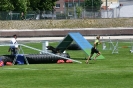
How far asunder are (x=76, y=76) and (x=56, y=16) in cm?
6473

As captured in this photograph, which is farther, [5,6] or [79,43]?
[5,6]

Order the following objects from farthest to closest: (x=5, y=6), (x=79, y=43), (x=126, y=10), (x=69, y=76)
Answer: (x=126, y=10), (x=5, y=6), (x=79, y=43), (x=69, y=76)

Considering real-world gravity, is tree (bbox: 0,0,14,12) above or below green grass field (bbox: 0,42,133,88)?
below

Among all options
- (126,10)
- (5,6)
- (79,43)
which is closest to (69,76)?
(79,43)

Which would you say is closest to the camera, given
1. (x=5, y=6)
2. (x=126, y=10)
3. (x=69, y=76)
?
(x=69, y=76)

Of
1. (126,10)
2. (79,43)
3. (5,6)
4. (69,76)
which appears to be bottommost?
(126,10)

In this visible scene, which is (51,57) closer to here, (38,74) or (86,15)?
(38,74)

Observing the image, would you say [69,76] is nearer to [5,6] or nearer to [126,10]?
[5,6]

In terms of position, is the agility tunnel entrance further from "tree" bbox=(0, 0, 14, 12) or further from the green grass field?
"tree" bbox=(0, 0, 14, 12)

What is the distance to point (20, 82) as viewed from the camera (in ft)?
74.4

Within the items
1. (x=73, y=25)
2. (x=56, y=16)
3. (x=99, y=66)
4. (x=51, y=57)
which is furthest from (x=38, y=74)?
(x=56, y=16)

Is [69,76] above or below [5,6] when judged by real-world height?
above

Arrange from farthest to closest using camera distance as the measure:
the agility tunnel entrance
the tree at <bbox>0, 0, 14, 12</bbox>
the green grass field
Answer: the tree at <bbox>0, 0, 14, 12</bbox>
the agility tunnel entrance
the green grass field

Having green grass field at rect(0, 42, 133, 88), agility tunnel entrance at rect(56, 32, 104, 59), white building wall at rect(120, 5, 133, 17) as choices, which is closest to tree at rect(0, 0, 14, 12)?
white building wall at rect(120, 5, 133, 17)
